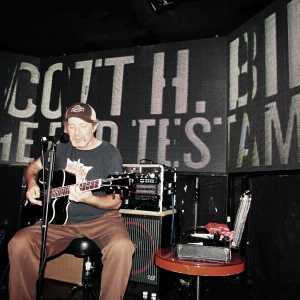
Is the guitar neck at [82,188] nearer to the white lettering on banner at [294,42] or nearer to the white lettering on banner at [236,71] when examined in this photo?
the white lettering on banner at [294,42]

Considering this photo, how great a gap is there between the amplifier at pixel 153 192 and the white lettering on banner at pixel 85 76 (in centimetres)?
173

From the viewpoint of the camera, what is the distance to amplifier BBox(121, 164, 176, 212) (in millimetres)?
3057

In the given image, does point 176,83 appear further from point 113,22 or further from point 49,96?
point 49,96

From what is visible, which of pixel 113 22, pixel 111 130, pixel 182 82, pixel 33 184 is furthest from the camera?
pixel 111 130

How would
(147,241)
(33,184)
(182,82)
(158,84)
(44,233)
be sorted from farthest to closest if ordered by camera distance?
(158,84), (182,82), (147,241), (33,184), (44,233)

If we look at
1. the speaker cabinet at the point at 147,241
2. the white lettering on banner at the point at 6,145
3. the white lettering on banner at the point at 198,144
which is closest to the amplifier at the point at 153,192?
the speaker cabinet at the point at 147,241

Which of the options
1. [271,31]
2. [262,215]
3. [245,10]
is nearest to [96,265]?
[262,215]

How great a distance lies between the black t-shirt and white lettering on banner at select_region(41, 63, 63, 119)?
6.20ft

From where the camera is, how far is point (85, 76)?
440 cm

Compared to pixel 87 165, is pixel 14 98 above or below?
above

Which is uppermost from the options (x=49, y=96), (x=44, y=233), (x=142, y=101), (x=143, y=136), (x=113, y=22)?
(x=113, y=22)

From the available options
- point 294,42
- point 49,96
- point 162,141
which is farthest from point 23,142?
point 294,42

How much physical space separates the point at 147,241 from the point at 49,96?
2802 mm

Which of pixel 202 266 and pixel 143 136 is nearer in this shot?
pixel 202 266
